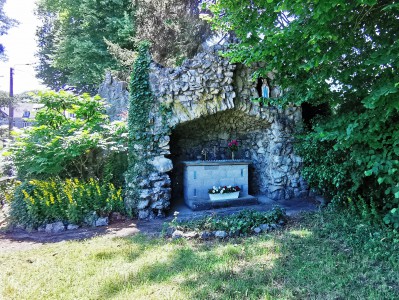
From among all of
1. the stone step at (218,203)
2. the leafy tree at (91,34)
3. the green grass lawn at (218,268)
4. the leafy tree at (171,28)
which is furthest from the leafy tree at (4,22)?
the green grass lawn at (218,268)

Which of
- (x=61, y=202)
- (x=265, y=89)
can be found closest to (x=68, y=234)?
(x=61, y=202)

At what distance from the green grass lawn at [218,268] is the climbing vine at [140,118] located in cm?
196

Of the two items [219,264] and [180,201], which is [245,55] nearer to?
[219,264]

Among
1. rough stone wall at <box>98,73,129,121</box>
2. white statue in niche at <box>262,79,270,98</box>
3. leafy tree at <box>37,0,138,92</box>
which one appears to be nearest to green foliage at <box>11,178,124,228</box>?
white statue in niche at <box>262,79,270,98</box>

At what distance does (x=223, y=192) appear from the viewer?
584cm

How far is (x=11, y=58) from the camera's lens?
37.1 ft

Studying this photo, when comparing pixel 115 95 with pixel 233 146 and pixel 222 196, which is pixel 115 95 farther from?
pixel 222 196

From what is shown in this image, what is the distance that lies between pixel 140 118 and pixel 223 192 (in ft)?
8.47

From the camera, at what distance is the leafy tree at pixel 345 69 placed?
289 centimetres

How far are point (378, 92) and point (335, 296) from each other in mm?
2126

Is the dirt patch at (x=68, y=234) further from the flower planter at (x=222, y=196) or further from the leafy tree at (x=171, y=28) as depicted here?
the leafy tree at (x=171, y=28)

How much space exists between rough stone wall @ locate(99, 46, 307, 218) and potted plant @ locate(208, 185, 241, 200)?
1.05 metres

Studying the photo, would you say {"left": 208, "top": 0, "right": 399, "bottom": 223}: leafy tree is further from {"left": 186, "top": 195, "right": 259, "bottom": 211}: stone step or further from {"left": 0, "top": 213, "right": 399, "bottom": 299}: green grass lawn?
{"left": 186, "top": 195, "right": 259, "bottom": 211}: stone step

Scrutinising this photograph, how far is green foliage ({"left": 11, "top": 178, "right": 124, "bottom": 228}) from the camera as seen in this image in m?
4.55
